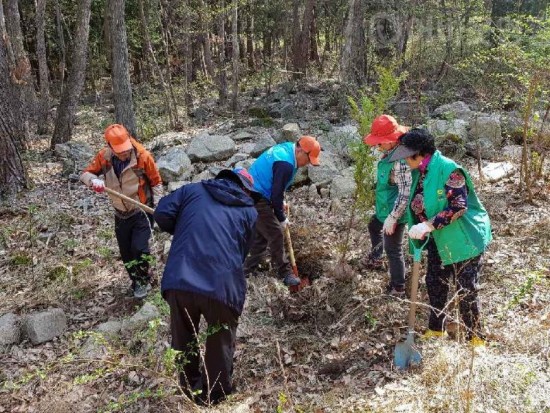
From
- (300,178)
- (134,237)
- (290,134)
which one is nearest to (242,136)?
(290,134)

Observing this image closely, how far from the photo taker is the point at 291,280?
17.5 ft

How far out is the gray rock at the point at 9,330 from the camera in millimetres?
4836

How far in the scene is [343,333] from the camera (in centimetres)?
465

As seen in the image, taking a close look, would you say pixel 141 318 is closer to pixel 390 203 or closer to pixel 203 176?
pixel 390 203

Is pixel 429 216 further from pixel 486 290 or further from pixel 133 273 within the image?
pixel 133 273

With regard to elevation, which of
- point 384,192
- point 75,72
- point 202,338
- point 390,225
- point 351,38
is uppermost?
point 351,38

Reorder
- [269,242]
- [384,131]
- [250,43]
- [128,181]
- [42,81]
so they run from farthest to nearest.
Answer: [250,43], [42,81], [269,242], [128,181], [384,131]

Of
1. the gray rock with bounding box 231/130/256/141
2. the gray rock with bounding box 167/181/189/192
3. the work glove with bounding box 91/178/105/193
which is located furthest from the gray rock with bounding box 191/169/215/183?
the work glove with bounding box 91/178/105/193

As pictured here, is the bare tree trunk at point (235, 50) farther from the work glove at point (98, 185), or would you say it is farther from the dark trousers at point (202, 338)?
the dark trousers at point (202, 338)

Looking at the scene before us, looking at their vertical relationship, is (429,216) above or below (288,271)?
above

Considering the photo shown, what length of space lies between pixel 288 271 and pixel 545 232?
10.4 ft

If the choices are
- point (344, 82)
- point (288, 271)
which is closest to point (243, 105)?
point (344, 82)

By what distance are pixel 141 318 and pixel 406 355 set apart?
2.68 m

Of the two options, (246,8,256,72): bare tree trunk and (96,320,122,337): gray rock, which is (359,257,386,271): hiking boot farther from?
(246,8,256,72): bare tree trunk
